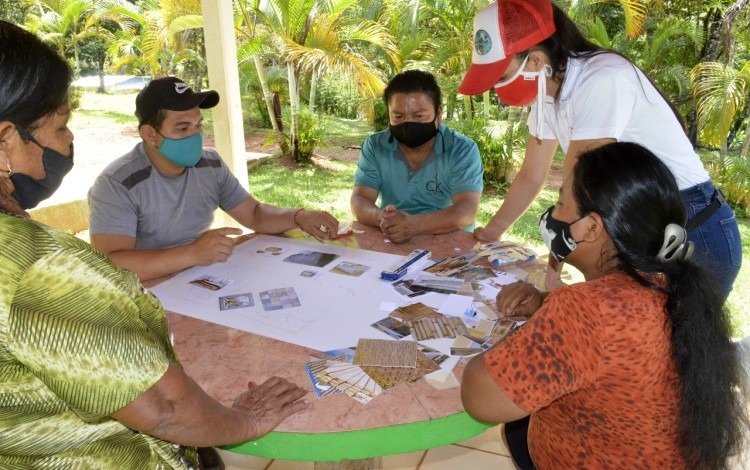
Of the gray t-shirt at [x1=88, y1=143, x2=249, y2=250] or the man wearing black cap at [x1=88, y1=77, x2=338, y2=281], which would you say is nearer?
the man wearing black cap at [x1=88, y1=77, x2=338, y2=281]

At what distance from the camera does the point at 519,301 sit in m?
1.67

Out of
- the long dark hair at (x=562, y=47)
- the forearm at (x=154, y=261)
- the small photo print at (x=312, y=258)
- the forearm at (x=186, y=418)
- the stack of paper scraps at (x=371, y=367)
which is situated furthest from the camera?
the small photo print at (x=312, y=258)

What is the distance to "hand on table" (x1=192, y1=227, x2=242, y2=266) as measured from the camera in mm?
2025

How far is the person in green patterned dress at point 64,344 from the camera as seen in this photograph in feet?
2.77

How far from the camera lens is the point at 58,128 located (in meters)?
1.17

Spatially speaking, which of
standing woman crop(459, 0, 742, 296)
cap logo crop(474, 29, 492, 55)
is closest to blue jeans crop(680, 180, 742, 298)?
standing woman crop(459, 0, 742, 296)

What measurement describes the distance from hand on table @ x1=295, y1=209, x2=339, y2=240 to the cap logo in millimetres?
949

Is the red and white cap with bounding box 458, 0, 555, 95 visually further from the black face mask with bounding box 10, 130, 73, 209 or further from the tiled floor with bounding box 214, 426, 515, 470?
the tiled floor with bounding box 214, 426, 515, 470

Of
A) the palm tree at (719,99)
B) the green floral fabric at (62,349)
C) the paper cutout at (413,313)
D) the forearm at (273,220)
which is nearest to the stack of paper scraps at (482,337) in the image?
the paper cutout at (413,313)

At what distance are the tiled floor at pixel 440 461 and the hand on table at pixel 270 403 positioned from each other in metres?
1.27

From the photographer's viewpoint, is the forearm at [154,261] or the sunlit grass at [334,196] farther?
the sunlit grass at [334,196]

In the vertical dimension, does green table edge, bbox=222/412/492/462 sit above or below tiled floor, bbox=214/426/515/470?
above

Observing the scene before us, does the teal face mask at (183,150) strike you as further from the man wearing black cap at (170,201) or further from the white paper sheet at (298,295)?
the white paper sheet at (298,295)

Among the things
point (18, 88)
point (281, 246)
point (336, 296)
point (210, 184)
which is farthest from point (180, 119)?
point (18, 88)
